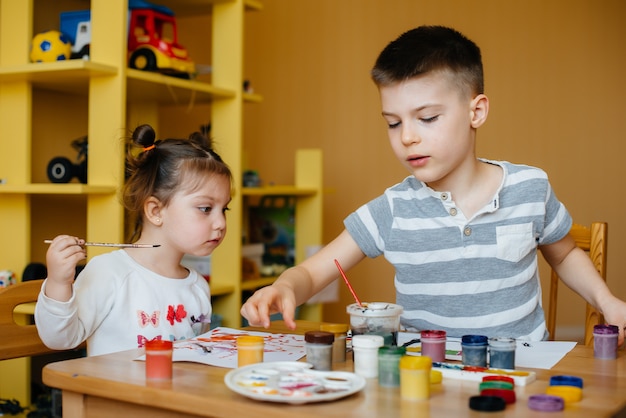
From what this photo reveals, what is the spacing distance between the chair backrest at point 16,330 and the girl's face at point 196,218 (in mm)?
329

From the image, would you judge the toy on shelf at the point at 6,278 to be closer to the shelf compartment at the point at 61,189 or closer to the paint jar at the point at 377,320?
the shelf compartment at the point at 61,189

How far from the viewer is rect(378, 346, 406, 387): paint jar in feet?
3.01

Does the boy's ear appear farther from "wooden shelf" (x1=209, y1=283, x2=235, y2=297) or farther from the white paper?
"wooden shelf" (x1=209, y1=283, x2=235, y2=297)

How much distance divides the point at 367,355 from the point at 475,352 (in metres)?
0.17

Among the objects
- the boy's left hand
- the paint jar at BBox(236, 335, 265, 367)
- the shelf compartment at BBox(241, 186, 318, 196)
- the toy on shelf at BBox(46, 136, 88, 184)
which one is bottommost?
the paint jar at BBox(236, 335, 265, 367)

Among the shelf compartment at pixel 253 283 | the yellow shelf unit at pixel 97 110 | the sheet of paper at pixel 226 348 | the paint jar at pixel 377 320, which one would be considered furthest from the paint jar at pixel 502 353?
the shelf compartment at pixel 253 283

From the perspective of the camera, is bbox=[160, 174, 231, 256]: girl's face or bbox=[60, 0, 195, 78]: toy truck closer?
bbox=[160, 174, 231, 256]: girl's face

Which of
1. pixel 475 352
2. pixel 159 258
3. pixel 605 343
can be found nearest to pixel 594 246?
pixel 605 343

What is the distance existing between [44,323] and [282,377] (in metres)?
0.54

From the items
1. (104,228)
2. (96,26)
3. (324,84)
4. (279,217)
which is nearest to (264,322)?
(104,228)

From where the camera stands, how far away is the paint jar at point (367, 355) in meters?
0.96

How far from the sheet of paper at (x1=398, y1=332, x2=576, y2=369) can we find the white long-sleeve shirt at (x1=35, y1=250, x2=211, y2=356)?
48 cm

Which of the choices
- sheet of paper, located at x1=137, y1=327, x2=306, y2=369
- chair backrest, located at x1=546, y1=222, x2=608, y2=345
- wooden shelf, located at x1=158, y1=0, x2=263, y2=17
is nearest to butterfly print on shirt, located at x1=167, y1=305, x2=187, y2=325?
sheet of paper, located at x1=137, y1=327, x2=306, y2=369

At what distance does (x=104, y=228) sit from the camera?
2176 mm
